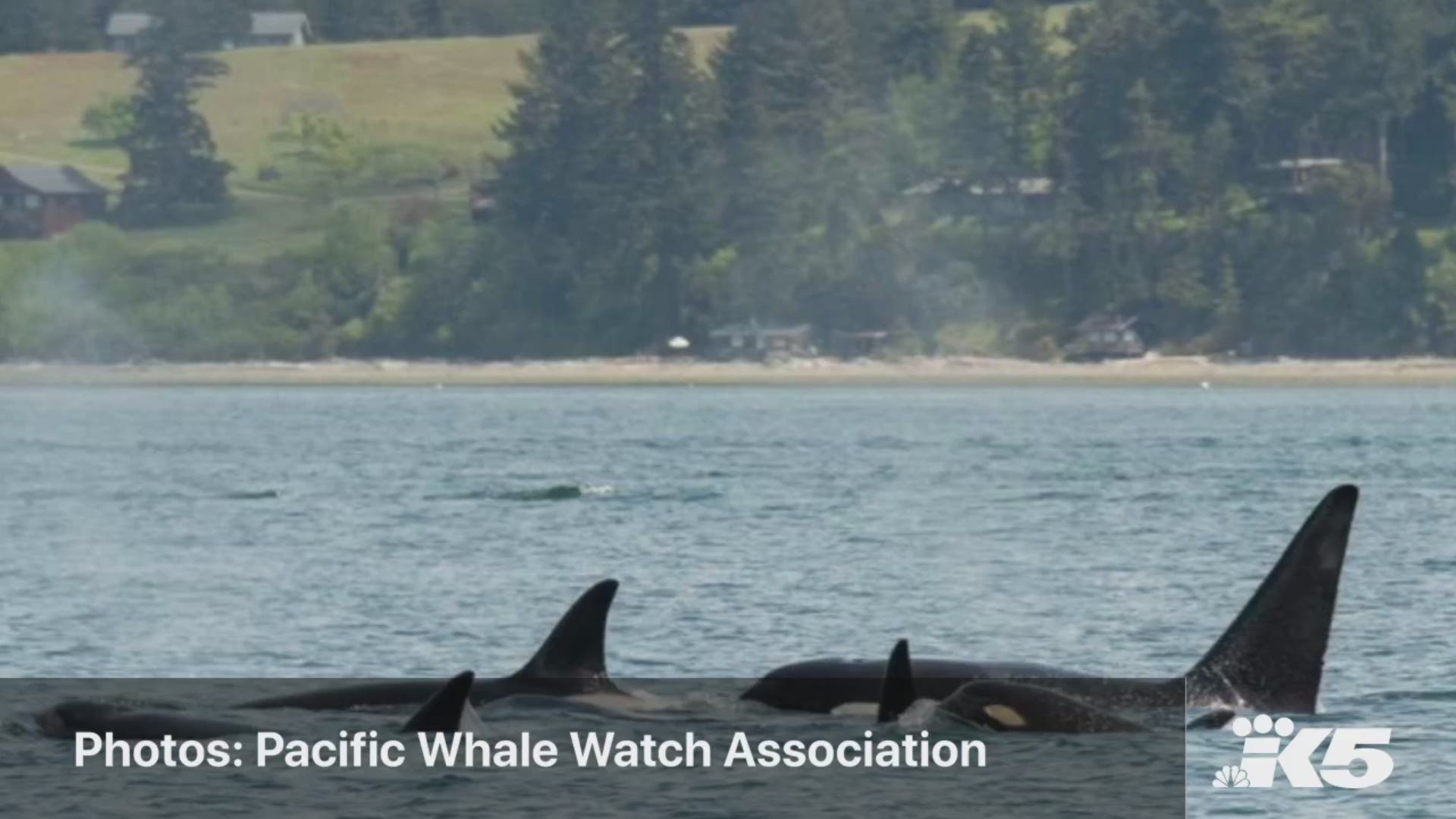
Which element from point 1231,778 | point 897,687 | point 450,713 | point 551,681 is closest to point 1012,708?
point 897,687

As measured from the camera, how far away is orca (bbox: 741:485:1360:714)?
105 ft

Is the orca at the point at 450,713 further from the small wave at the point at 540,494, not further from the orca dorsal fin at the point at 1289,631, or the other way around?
the small wave at the point at 540,494

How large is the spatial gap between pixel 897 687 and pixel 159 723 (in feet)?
21.6

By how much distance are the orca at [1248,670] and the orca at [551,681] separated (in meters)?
1.89

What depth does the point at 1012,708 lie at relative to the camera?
30266 mm

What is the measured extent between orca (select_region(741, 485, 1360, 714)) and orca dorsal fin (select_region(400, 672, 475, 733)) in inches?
163

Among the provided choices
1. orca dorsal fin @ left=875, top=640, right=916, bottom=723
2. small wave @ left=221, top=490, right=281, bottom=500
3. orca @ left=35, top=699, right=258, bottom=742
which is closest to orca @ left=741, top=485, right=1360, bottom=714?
orca dorsal fin @ left=875, top=640, right=916, bottom=723

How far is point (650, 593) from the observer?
181 ft

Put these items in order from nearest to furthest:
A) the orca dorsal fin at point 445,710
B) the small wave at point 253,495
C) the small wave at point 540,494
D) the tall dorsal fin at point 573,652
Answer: the orca dorsal fin at point 445,710 → the tall dorsal fin at point 573,652 → the small wave at point 540,494 → the small wave at point 253,495

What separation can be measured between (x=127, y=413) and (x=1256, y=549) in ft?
367

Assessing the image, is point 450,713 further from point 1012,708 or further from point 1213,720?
point 1213,720

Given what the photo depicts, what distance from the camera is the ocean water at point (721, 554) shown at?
42.4 m

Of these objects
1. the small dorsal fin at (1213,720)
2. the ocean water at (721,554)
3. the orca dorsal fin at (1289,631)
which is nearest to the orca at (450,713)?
the ocean water at (721,554)

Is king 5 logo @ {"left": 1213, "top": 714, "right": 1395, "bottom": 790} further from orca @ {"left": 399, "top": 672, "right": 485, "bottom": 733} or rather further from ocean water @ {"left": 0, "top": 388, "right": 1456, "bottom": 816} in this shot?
orca @ {"left": 399, "top": 672, "right": 485, "bottom": 733}
